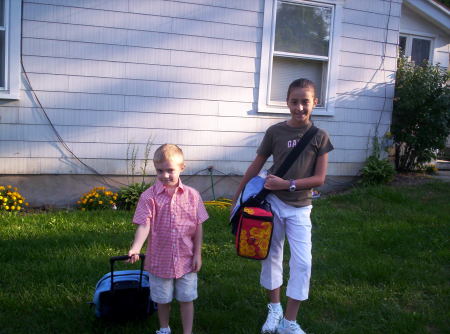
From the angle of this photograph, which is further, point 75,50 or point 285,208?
point 75,50

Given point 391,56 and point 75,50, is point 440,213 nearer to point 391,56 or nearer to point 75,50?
point 391,56

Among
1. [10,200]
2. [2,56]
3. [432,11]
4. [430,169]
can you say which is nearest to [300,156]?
[10,200]

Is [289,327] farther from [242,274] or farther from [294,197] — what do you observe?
[242,274]

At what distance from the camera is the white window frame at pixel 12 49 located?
6035 millimetres

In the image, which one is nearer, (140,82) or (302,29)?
(140,82)

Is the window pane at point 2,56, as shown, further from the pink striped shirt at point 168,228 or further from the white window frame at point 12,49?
the pink striped shirt at point 168,228

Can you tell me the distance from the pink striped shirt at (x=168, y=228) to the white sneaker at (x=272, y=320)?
763mm

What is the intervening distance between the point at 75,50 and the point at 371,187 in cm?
470

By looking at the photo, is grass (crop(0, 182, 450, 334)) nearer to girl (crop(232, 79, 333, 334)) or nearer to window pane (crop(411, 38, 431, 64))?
girl (crop(232, 79, 333, 334))

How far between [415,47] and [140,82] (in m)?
5.77

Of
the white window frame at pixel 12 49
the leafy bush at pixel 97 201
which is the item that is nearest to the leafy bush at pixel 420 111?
the leafy bush at pixel 97 201

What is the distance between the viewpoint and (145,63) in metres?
6.66

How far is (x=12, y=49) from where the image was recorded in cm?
607

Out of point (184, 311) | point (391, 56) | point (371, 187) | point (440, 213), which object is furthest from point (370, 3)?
point (184, 311)
